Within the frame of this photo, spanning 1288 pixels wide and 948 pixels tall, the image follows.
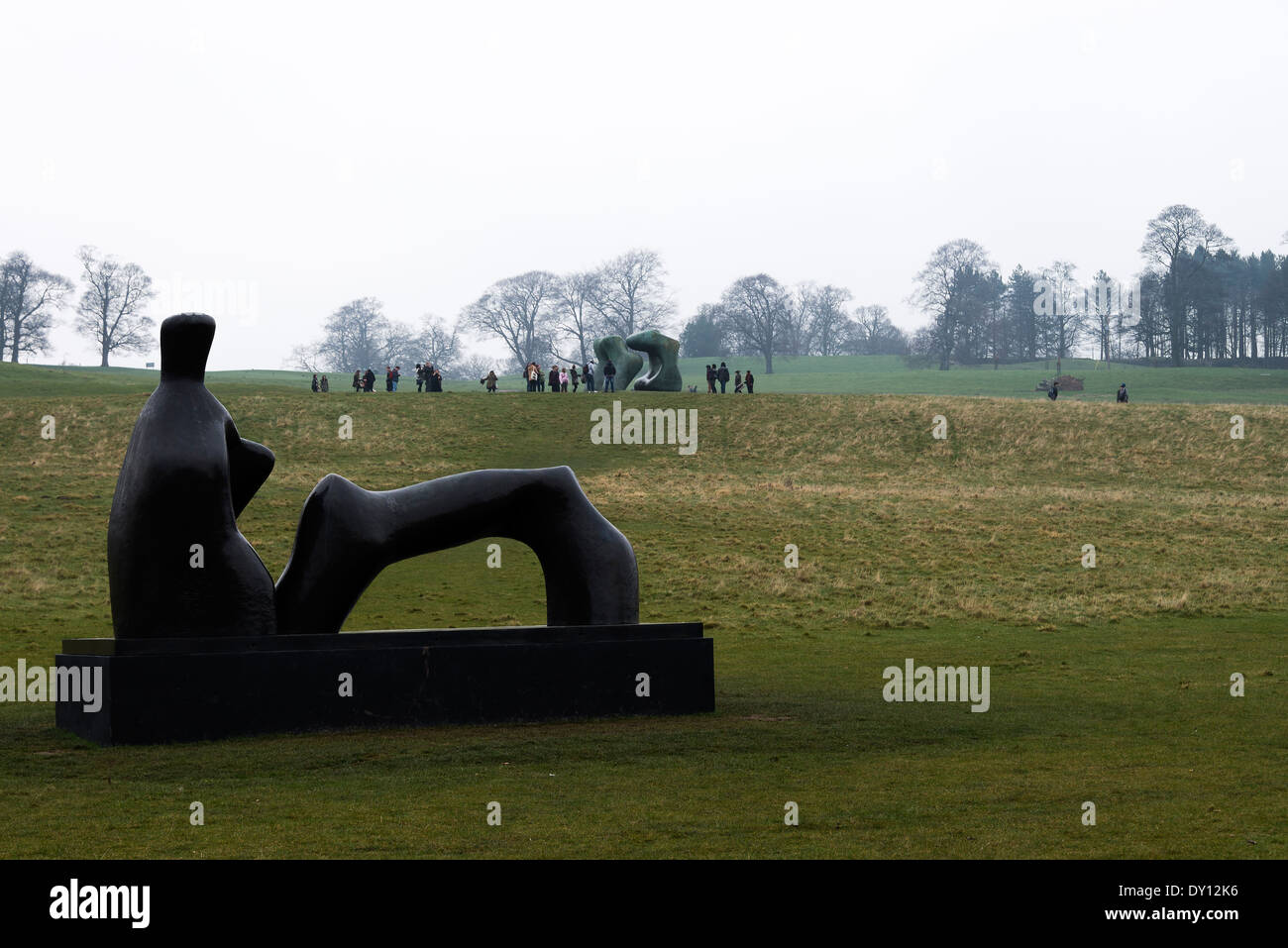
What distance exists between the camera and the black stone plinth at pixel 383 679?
12.4m

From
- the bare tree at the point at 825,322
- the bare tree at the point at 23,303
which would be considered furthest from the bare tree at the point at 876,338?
the bare tree at the point at 23,303

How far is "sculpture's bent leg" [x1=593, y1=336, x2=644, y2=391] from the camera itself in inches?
2388

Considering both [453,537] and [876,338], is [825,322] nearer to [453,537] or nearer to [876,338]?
[876,338]

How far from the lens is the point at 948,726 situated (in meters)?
13.2

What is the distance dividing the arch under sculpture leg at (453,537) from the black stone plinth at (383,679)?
50 centimetres

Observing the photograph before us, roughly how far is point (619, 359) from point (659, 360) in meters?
4.23

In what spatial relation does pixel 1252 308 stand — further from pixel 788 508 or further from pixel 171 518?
pixel 171 518

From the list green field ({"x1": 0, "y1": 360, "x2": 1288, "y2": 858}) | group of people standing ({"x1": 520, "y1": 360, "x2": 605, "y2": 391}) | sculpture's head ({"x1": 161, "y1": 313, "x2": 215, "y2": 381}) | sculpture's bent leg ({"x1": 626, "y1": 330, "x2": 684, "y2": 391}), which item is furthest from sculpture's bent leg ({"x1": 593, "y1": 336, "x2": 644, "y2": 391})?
sculpture's head ({"x1": 161, "y1": 313, "x2": 215, "y2": 381})

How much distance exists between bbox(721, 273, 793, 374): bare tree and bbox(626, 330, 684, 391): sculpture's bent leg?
58.1 metres

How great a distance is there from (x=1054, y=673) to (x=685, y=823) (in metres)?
10.2

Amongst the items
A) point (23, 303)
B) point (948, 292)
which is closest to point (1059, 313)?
point (948, 292)

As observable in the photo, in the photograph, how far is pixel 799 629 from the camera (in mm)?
23547

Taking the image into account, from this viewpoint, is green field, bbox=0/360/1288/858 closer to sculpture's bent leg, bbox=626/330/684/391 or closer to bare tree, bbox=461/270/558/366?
sculpture's bent leg, bbox=626/330/684/391

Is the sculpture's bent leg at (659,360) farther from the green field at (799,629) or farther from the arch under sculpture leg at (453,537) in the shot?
the arch under sculpture leg at (453,537)
